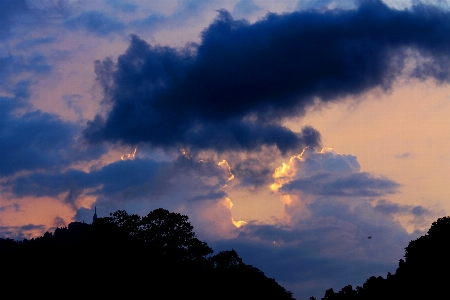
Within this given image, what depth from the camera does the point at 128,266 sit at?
10306 centimetres

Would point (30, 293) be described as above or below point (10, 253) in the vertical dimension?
below

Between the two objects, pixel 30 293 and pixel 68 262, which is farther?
pixel 68 262

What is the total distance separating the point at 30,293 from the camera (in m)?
87.5

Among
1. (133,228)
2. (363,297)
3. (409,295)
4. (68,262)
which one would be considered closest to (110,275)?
(68,262)

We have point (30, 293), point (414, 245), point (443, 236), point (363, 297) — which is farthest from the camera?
point (363, 297)

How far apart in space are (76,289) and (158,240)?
28698 millimetres

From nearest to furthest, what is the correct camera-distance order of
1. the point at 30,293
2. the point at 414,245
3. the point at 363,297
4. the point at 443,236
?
the point at 30,293 < the point at 443,236 < the point at 414,245 < the point at 363,297

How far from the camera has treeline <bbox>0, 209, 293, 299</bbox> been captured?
92.2m

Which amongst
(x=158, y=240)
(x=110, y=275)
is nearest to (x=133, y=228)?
(x=158, y=240)

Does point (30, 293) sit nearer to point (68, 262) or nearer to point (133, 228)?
point (68, 262)

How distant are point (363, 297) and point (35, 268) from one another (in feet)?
266

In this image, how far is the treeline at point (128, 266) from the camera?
302 ft

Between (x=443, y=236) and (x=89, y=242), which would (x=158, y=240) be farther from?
(x=443, y=236)

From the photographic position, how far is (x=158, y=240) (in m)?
120
